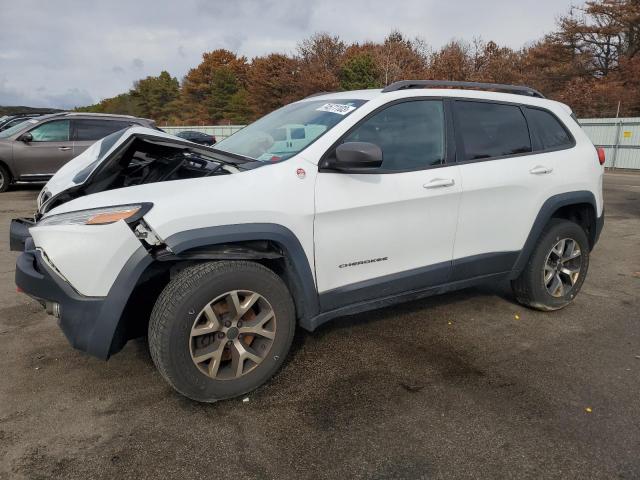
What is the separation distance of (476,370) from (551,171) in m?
1.72

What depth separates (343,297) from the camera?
3021mm

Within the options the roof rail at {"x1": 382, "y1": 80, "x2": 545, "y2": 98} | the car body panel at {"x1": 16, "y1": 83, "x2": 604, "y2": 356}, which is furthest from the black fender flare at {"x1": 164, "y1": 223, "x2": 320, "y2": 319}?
the roof rail at {"x1": 382, "y1": 80, "x2": 545, "y2": 98}

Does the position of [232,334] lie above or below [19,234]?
below

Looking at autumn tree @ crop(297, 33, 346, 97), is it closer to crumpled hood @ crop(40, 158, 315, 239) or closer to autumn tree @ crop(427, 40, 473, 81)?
autumn tree @ crop(427, 40, 473, 81)

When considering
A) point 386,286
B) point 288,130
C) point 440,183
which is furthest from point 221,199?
point 440,183

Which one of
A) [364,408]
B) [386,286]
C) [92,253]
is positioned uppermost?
[92,253]

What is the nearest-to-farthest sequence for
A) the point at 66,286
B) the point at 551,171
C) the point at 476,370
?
the point at 66,286
the point at 476,370
the point at 551,171

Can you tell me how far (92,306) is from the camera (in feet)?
8.04

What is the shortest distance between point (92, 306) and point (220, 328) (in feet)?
2.11

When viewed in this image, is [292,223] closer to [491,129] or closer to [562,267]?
[491,129]

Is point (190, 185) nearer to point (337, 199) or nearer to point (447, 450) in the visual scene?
point (337, 199)

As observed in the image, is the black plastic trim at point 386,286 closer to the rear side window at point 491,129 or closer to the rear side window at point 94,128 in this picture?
the rear side window at point 491,129

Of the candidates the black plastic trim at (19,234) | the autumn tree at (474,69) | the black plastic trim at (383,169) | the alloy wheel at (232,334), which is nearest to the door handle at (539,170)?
the black plastic trim at (383,169)

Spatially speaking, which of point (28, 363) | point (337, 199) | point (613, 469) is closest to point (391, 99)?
point (337, 199)
